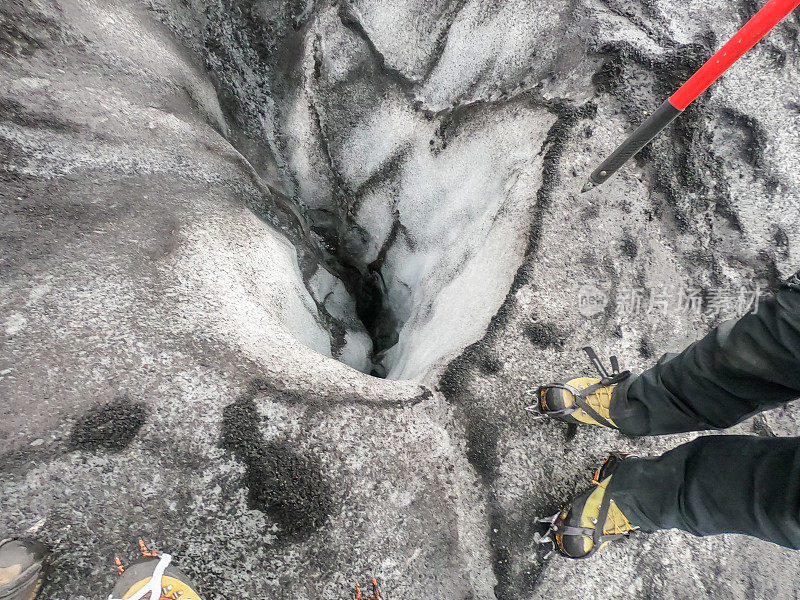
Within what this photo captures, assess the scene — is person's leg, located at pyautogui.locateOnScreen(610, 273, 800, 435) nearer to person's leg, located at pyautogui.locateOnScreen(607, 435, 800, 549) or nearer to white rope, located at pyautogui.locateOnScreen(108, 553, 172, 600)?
person's leg, located at pyautogui.locateOnScreen(607, 435, 800, 549)

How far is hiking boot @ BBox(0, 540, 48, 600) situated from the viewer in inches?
33.4

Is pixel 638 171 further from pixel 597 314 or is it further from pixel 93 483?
pixel 93 483

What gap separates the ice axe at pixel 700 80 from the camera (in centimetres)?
97

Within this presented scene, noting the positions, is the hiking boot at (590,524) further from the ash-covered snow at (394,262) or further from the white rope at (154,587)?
the white rope at (154,587)

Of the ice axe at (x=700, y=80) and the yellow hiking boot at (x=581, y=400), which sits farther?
the yellow hiking boot at (x=581, y=400)

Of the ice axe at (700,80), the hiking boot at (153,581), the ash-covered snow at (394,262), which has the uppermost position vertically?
the ice axe at (700,80)


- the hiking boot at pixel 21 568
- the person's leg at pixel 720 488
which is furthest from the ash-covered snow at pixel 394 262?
the person's leg at pixel 720 488

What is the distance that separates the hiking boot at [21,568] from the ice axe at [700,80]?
170cm

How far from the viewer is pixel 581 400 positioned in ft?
3.80

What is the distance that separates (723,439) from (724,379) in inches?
5.0

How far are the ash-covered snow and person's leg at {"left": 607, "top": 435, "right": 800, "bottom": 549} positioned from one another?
214mm

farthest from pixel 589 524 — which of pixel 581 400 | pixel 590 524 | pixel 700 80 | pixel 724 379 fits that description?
pixel 700 80

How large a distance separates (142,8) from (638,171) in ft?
6.82

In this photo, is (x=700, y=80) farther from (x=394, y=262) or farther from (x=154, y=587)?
(x=154, y=587)
